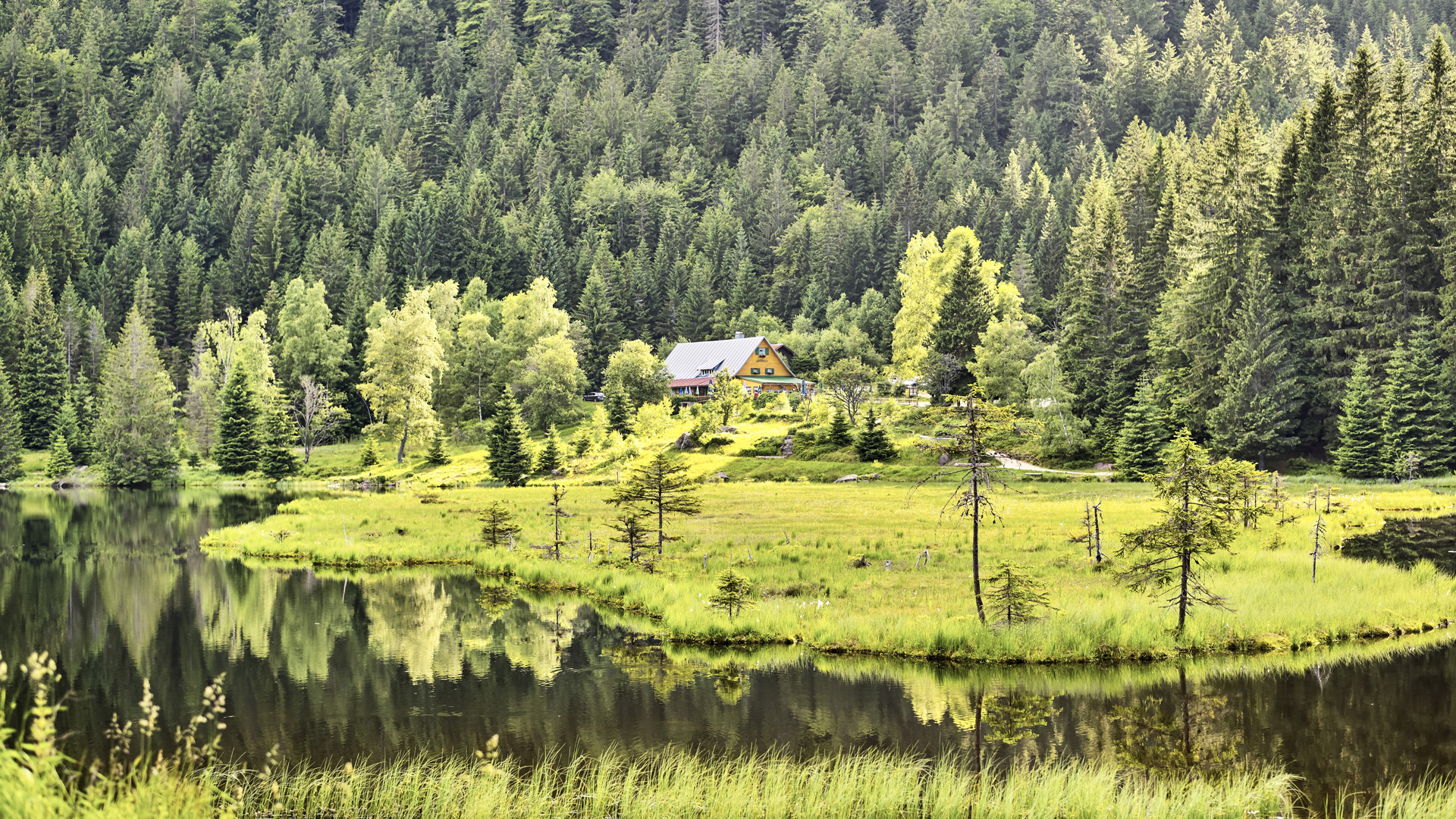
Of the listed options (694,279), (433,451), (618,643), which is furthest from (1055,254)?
(618,643)

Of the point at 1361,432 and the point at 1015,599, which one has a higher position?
the point at 1361,432

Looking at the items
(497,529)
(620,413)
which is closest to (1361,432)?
(497,529)

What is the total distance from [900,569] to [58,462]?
96.2 meters

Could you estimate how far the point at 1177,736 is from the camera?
979 inches

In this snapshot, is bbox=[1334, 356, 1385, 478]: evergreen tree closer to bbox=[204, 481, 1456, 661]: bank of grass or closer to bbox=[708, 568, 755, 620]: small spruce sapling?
bbox=[204, 481, 1456, 661]: bank of grass

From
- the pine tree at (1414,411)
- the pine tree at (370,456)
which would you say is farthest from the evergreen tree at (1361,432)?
the pine tree at (370,456)

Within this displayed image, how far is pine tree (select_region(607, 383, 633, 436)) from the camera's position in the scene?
107 metres

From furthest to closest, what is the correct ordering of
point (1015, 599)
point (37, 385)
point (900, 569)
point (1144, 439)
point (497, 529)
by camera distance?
1. point (37, 385)
2. point (1144, 439)
3. point (497, 529)
4. point (900, 569)
5. point (1015, 599)

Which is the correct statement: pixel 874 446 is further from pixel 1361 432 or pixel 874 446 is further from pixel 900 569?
pixel 900 569

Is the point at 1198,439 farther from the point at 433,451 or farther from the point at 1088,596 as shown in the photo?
the point at 433,451

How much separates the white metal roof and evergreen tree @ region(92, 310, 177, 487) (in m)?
51.6

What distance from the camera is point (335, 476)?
341ft

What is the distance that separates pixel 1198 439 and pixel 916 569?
48.4 m

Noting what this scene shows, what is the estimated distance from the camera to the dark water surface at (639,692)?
24.6 m
